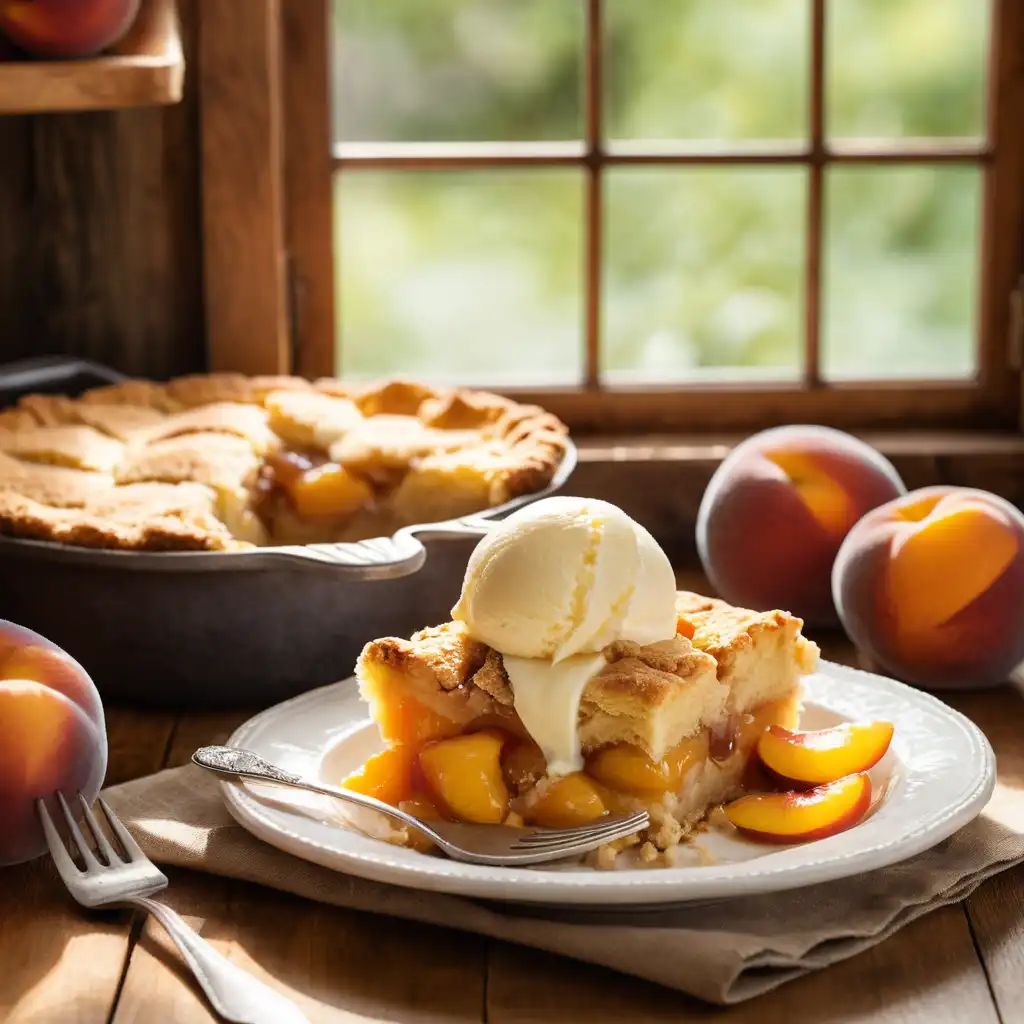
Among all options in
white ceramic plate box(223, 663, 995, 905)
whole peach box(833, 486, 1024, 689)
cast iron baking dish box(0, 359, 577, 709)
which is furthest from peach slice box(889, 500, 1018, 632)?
cast iron baking dish box(0, 359, 577, 709)

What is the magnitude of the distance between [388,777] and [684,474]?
0.87m

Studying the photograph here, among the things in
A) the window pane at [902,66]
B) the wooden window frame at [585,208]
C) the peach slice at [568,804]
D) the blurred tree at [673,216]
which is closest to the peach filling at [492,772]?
the peach slice at [568,804]

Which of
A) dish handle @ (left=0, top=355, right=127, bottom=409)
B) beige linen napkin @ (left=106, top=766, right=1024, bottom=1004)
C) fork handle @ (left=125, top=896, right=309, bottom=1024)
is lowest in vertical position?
fork handle @ (left=125, top=896, right=309, bottom=1024)

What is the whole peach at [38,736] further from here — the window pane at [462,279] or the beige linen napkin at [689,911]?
the window pane at [462,279]

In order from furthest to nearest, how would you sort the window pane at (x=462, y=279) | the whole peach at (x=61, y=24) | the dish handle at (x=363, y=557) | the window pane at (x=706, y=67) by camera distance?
1. the window pane at (x=462, y=279)
2. the window pane at (x=706, y=67)
3. the whole peach at (x=61, y=24)
4. the dish handle at (x=363, y=557)

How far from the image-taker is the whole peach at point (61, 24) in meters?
1.58

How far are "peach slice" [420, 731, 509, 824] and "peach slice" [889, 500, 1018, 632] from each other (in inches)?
20.1

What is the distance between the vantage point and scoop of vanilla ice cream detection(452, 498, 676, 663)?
3.89 ft

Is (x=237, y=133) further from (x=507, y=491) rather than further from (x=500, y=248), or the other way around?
(x=500, y=248)

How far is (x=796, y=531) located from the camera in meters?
1.68

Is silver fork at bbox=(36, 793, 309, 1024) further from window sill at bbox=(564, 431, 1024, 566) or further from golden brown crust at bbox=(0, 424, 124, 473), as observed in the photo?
window sill at bbox=(564, 431, 1024, 566)

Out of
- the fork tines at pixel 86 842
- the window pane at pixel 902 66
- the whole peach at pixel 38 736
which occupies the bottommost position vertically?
the fork tines at pixel 86 842

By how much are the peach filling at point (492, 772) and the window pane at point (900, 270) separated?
2220 mm

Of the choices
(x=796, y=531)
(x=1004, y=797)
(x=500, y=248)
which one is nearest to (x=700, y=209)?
(x=500, y=248)
